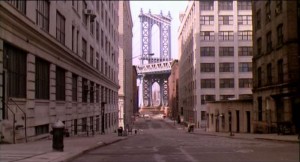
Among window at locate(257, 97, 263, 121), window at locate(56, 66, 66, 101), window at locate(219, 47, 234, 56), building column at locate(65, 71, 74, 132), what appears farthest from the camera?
window at locate(219, 47, 234, 56)

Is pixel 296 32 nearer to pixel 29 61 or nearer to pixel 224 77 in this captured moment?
pixel 29 61

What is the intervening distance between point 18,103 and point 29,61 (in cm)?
311

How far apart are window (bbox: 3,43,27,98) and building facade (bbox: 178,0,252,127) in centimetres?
8061

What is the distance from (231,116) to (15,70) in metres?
49.1

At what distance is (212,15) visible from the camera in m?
107

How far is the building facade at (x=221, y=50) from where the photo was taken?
10575cm

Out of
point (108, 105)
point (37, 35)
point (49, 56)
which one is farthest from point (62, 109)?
point (108, 105)

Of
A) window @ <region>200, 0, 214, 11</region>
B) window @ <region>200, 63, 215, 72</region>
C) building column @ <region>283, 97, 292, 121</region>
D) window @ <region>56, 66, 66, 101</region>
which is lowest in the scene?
building column @ <region>283, 97, 292, 121</region>

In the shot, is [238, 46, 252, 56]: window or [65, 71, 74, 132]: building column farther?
[238, 46, 252, 56]: window

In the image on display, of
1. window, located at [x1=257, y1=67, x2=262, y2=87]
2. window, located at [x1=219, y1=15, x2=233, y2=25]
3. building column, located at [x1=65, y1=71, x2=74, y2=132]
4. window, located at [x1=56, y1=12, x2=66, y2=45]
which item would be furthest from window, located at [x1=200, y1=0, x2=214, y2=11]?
window, located at [x1=56, y1=12, x2=66, y2=45]

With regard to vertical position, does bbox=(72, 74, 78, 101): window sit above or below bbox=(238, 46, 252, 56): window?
below

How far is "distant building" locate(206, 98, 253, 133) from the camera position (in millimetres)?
63719

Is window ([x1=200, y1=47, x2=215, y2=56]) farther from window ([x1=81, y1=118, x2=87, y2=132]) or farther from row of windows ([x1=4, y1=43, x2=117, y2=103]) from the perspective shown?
row of windows ([x1=4, y1=43, x2=117, y2=103])

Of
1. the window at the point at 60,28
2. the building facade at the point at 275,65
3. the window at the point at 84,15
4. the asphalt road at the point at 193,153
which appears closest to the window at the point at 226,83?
the building facade at the point at 275,65
